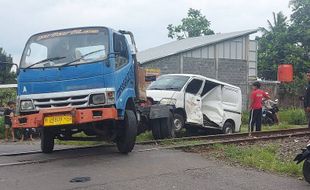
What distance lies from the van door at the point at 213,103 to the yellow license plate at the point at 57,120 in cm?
702

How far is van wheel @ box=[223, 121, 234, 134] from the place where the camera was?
52.7 feet

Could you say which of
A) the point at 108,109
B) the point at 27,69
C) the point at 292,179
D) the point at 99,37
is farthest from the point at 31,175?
the point at 292,179

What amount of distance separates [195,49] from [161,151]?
63.7 ft

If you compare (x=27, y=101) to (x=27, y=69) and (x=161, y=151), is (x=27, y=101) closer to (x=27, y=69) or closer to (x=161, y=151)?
(x=27, y=69)

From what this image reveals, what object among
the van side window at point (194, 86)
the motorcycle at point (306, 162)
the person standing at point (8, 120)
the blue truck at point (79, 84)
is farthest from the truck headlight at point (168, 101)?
the motorcycle at point (306, 162)

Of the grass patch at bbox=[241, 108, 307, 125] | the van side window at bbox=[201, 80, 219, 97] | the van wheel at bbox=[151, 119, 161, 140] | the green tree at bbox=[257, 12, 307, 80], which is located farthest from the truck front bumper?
the green tree at bbox=[257, 12, 307, 80]

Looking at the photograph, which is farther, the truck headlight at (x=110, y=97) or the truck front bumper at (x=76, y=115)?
the truck headlight at (x=110, y=97)

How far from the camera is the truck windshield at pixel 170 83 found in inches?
560

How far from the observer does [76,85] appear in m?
9.27

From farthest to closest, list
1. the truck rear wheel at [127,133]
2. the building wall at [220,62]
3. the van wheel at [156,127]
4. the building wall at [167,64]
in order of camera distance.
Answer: the building wall at [220,62], the building wall at [167,64], the van wheel at [156,127], the truck rear wheel at [127,133]

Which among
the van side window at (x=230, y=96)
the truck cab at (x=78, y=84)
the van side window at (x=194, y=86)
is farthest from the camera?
the van side window at (x=230, y=96)

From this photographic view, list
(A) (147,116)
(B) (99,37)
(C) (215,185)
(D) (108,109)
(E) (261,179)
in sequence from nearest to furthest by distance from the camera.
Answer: (C) (215,185)
(E) (261,179)
(D) (108,109)
(B) (99,37)
(A) (147,116)

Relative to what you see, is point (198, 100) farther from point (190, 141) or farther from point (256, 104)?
point (190, 141)

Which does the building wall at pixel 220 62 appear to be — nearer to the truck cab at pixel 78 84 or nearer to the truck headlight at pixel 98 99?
the truck cab at pixel 78 84
